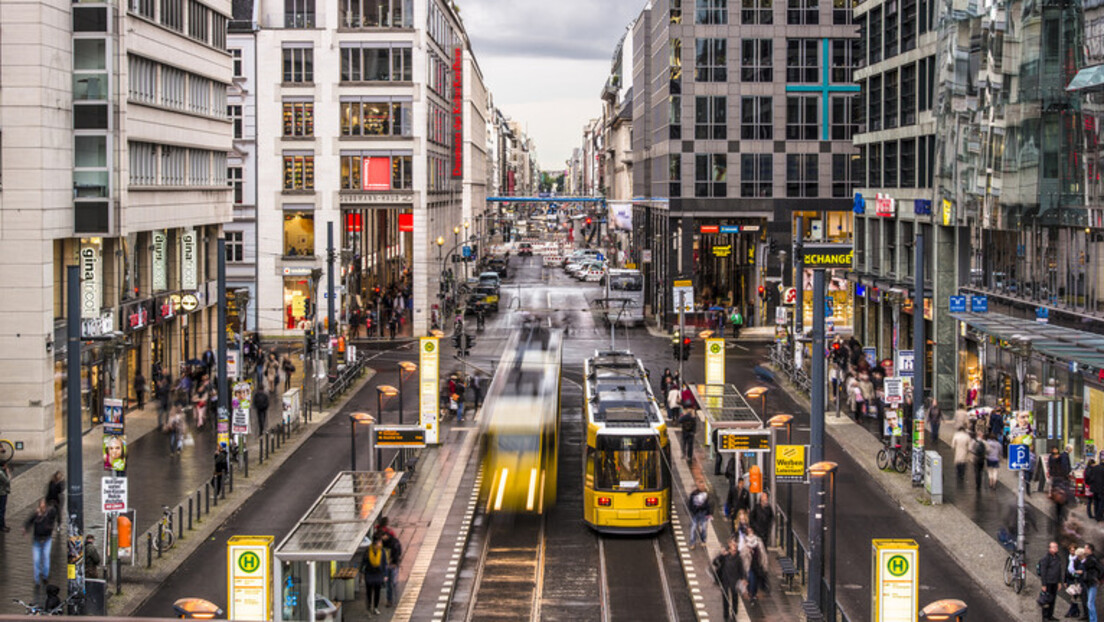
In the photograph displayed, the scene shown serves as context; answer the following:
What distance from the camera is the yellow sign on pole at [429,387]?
44.3 meters

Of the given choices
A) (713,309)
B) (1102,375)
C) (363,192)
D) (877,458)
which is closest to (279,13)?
(363,192)

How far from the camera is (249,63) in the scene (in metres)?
81.1

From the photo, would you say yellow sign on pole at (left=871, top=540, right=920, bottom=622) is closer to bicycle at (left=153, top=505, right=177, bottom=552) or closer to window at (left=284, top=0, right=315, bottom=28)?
bicycle at (left=153, top=505, right=177, bottom=552)

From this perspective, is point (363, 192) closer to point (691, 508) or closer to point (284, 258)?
point (284, 258)

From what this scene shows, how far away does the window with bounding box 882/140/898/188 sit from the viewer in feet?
196

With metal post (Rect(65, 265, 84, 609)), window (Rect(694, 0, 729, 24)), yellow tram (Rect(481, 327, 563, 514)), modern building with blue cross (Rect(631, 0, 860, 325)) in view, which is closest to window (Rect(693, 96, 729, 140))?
modern building with blue cross (Rect(631, 0, 860, 325))

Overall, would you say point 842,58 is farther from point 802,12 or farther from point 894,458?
point 894,458

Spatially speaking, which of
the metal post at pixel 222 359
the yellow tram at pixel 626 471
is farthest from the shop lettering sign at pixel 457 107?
the yellow tram at pixel 626 471

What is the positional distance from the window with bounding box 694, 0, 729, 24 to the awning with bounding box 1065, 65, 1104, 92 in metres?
48.3

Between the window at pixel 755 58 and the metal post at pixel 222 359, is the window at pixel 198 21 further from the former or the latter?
the window at pixel 755 58

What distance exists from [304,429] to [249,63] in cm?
3998

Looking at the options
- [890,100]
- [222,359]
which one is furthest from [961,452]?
[890,100]

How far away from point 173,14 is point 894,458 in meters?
34.4

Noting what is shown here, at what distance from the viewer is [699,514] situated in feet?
101
